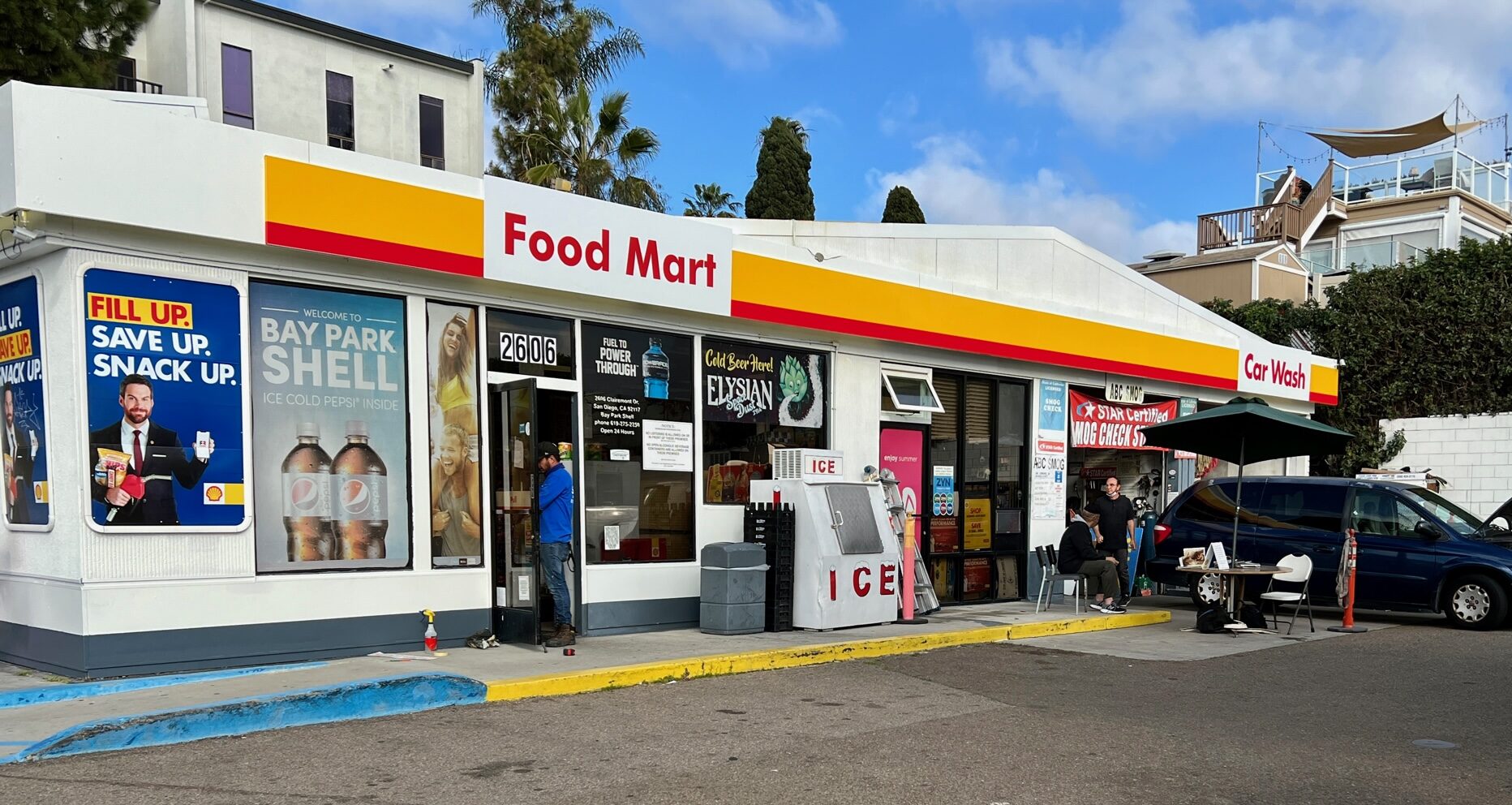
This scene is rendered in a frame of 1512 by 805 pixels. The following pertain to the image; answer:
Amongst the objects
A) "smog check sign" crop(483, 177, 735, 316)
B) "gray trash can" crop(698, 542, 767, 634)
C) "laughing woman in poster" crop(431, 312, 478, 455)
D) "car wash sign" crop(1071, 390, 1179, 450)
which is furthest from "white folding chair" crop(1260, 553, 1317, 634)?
"laughing woman in poster" crop(431, 312, 478, 455)

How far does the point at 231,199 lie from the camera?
8.76 meters

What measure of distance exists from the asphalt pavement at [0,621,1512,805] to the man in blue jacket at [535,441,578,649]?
1546mm

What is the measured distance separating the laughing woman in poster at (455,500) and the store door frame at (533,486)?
144mm

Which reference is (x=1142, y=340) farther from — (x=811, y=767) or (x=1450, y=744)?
(x=811, y=767)

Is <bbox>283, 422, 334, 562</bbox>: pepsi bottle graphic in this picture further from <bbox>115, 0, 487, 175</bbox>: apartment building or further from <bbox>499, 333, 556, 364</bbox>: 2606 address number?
<bbox>115, 0, 487, 175</bbox>: apartment building

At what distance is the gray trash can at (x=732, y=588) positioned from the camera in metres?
11.6

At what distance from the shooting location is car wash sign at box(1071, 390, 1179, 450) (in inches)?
680

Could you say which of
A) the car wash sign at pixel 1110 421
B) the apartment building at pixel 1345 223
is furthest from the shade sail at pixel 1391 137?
the car wash sign at pixel 1110 421

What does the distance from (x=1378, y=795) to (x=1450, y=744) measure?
5.93ft

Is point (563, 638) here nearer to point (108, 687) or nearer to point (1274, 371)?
point (108, 687)

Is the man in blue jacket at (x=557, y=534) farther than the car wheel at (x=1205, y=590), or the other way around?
the car wheel at (x=1205, y=590)

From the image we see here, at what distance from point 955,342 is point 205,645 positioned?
368 inches

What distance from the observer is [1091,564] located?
14.8 m

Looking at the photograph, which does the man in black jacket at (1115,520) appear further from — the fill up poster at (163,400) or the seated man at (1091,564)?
the fill up poster at (163,400)
